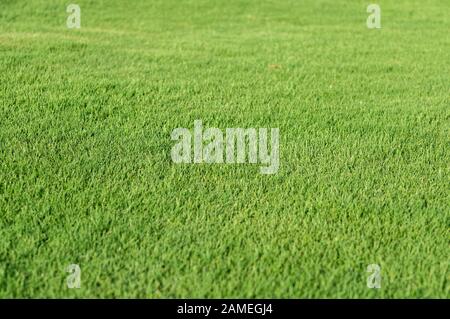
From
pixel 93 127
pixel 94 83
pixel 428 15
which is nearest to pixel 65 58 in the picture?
pixel 94 83

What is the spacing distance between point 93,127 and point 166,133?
68 centimetres

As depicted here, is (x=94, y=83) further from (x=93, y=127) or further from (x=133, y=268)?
(x=133, y=268)

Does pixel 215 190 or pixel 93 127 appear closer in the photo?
pixel 215 190

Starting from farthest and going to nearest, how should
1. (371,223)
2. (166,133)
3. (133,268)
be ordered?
(166,133)
(371,223)
(133,268)

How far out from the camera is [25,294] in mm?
2883

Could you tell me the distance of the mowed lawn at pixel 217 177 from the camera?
10.1 feet

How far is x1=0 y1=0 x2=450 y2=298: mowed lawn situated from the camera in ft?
10.1

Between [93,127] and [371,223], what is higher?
[93,127]

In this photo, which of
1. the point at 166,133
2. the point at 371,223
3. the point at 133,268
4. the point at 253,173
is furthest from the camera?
the point at 166,133

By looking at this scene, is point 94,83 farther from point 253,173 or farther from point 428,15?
point 428,15

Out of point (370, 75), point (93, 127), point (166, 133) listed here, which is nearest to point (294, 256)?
point (166, 133)

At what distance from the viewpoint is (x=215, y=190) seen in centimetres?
390

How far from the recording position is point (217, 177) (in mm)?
4086
